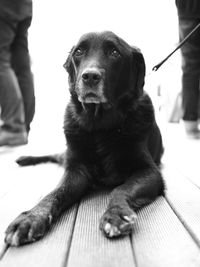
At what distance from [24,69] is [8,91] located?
1.53 feet

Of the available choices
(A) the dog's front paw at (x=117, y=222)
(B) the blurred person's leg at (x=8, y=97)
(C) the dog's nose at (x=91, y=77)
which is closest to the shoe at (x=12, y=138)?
(B) the blurred person's leg at (x=8, y=97)

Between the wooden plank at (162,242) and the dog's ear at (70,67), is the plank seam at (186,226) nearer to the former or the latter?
the wooden plank at (162,242)

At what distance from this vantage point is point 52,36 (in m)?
5.64

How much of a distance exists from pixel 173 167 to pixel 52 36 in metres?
3.97

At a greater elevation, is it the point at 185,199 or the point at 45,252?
the point at 45,252

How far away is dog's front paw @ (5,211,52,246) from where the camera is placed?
1146mm

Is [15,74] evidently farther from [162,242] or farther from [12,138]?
[162,242]

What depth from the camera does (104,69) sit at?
5.91ft

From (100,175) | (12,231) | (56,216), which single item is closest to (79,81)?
(100,175)

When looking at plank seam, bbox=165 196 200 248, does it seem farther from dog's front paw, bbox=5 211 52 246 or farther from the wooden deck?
dog's front paw, bbox=5 211 52 246

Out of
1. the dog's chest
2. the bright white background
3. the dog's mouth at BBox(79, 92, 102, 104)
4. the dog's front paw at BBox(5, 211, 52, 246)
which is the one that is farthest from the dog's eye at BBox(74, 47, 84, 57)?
the bright white background

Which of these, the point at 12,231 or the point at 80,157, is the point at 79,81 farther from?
the point at 12,231

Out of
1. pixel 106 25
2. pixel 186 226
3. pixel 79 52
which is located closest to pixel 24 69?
pixel 79 52

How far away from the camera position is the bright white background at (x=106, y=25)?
5.25 meters
